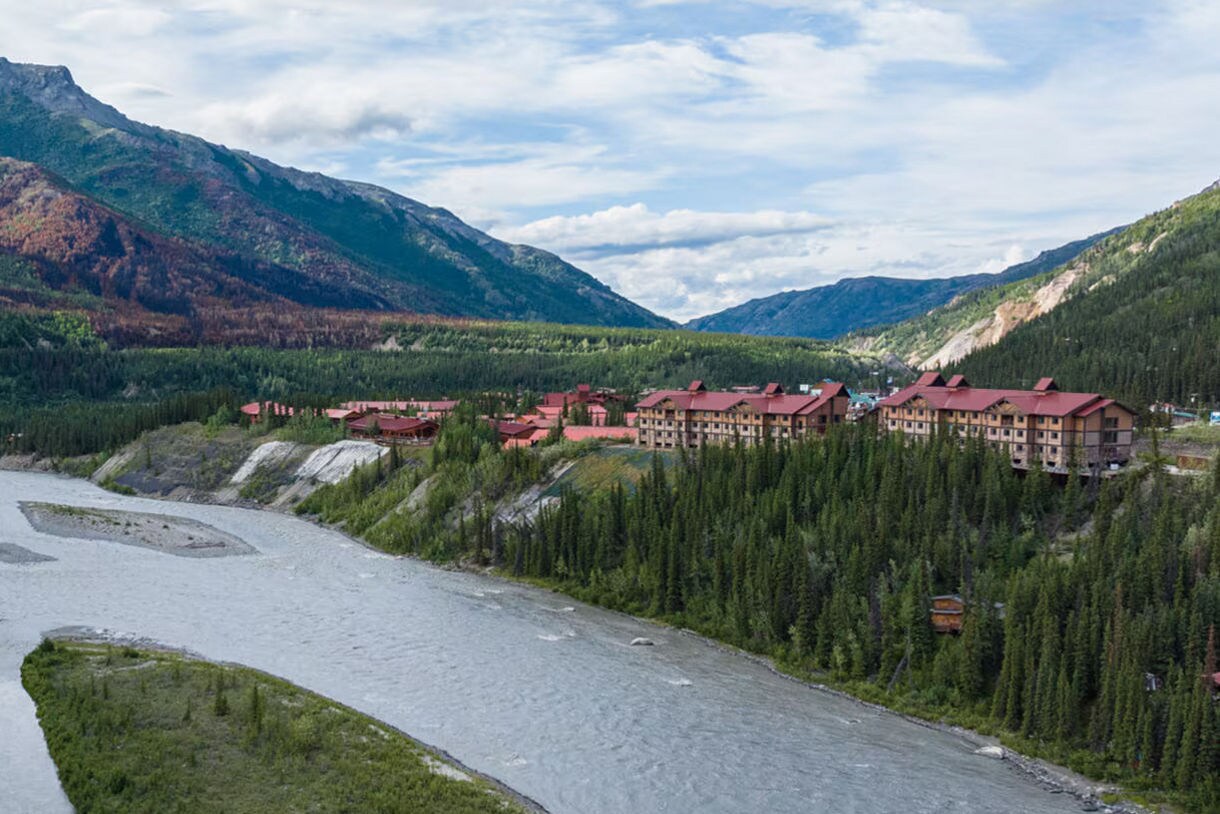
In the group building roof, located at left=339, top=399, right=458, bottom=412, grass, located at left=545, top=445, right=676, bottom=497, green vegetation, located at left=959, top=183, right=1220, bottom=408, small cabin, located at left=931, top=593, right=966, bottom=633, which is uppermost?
green vegetation, located at left=959, top=183, right=1220, bottom=408

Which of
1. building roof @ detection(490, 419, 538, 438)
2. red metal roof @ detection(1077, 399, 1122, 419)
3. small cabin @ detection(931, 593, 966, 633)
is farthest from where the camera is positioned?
building roof @ detection(490, 419, 538, 438)

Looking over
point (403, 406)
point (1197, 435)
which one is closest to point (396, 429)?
point (403, 406)

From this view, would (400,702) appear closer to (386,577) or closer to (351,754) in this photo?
(351,754)

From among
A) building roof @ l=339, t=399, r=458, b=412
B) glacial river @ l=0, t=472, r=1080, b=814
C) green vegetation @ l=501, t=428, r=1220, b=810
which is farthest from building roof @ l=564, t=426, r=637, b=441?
building roof @ l=339, t=399, r=458, b=412

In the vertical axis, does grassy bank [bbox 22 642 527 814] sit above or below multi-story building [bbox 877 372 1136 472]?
below

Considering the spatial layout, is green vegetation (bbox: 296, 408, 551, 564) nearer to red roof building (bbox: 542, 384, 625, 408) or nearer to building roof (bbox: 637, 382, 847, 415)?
building roof (bbox: 637, 382, 847, 415)

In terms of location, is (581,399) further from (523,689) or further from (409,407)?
(523,689)

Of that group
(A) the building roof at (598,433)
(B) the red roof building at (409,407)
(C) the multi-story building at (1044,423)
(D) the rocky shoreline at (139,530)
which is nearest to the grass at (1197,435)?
(C) the multi-story building at (1044,423)
